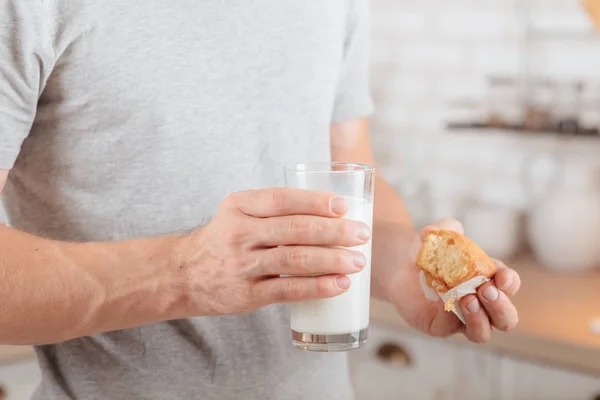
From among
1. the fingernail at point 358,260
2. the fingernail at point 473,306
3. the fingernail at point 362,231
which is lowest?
the fingernail at point 473,306

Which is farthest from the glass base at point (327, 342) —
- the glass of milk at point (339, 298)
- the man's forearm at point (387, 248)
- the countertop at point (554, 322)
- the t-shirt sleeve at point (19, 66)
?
the countertop at point (554, 322)

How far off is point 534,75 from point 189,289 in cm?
168

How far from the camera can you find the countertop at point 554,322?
1614mm

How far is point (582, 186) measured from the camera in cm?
212

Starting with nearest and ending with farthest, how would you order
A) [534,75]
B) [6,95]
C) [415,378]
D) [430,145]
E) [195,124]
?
[6,95]
[195,124]
[415,378]
[534,75]
[430,145]

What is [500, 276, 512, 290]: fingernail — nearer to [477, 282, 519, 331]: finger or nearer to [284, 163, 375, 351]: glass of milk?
[477, 282, 519, 331]: finger

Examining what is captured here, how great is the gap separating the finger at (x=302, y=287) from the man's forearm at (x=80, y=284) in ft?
0.36

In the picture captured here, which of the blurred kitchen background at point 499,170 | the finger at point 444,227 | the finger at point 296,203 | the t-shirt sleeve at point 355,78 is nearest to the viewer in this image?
the finger at point 296,203

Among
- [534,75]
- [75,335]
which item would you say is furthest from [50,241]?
[534,75]

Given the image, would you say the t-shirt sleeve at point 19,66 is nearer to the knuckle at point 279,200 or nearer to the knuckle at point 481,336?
the knuckle at point 279,200

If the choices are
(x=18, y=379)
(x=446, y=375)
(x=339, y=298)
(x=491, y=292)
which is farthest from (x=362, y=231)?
(x=18, y=379)

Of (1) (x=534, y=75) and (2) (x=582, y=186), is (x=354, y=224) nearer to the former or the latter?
(2) (x=582, y=186)

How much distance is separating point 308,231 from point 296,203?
0.03 meters

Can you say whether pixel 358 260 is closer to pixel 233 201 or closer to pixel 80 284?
pixel 233 201
